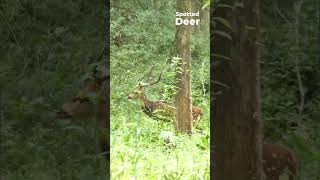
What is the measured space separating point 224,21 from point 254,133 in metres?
0.66

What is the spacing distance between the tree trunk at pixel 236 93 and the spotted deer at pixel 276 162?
0.52 meters

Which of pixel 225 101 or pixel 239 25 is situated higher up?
pixel 239 25

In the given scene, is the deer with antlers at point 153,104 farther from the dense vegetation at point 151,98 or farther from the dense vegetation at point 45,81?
the dense vegetation at point 45,81

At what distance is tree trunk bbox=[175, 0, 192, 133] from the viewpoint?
12.1 feet

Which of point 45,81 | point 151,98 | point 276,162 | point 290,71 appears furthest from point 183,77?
point 290,71

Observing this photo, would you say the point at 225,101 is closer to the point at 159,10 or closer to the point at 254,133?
the point at 254,133

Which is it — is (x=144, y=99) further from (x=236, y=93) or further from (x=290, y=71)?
(x=290, y=71)

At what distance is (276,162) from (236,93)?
929 mm

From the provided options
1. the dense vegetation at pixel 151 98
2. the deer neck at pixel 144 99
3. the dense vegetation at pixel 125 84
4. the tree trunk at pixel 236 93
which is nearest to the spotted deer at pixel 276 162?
the dense vegetation at pixel 125 84

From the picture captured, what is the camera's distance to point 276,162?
14.3ft

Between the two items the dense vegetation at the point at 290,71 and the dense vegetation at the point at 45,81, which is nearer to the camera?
the dense vegetation at the point at 45,81

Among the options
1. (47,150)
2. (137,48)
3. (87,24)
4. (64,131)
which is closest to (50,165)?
(47,150)

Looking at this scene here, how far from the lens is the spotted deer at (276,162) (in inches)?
170

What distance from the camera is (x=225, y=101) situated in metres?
3.64
